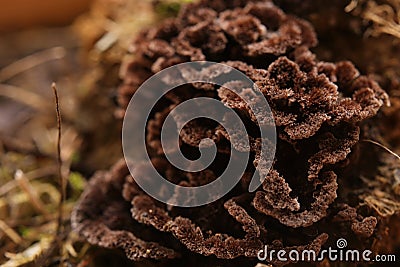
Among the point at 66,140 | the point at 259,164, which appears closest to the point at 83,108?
the point at 66,140

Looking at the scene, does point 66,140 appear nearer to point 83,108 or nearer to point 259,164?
point 83,108

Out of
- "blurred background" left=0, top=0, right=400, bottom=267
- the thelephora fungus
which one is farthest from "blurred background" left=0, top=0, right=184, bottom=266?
the thelephora fungus

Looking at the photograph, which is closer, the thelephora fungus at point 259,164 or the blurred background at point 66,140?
the thelephora fungus at point 259,164

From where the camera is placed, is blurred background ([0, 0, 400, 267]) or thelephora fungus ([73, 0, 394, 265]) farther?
blurred background ([0, 0, 400, 267])

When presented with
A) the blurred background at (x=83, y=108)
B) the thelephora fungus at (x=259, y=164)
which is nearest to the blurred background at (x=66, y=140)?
the blurred background at (x=83, y=108)

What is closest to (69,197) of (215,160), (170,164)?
(170,164)

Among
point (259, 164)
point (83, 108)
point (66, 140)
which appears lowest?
point (66, 140)

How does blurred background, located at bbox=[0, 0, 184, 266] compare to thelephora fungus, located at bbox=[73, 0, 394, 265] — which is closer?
thelephora fungus, located at bbox=[73, 0, 394, 265]

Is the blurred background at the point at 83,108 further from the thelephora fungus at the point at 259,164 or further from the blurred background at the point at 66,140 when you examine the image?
the thelephora fungus at the point at 259,164

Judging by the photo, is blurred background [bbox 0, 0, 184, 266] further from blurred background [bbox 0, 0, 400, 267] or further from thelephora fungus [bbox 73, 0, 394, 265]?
thelephora fungus [bbox 73, 0, 394, 265]
